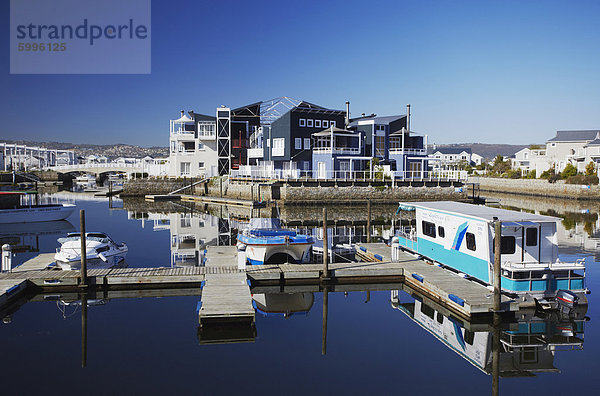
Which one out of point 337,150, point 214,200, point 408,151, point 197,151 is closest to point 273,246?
point 214,200

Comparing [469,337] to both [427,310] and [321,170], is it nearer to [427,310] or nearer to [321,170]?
[427,310]

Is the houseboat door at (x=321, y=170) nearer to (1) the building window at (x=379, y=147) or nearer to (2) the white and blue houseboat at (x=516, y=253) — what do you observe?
(1) the building window at (x=379, y=147)

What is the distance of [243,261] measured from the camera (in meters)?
20.2

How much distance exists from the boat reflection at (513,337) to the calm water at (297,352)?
5 cm

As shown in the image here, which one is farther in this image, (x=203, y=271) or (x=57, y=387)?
(x=203, y=271)

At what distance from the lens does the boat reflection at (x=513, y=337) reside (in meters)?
13.2

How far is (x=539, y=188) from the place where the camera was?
258 ft

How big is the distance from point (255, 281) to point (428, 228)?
8095 millimetres

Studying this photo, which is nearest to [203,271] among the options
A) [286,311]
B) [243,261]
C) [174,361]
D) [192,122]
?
[243,261]

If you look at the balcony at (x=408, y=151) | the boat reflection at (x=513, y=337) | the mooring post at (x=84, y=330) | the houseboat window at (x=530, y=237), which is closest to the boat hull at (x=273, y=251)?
the boat reflection at (x=513, y=337)

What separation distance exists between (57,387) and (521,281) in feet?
44.7

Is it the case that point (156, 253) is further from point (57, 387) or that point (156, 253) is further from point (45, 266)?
point (57, 387)

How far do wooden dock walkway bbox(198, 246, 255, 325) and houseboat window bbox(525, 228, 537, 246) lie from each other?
9.62m

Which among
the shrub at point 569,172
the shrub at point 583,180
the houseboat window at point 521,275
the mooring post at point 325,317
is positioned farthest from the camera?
the shrub at point 569,172
